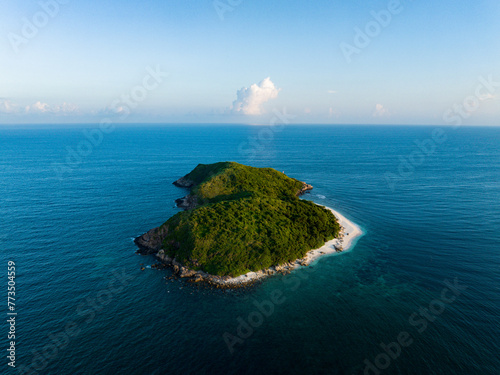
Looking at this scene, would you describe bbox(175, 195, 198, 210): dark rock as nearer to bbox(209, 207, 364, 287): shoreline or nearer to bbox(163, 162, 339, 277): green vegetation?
bbox(163, 162, 339, 277): green vegetation

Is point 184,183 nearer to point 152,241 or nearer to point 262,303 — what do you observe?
point 152,241

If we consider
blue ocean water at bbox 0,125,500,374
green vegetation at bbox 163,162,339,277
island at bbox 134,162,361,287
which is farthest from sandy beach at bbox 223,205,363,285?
blue ocean water at bbox 0,125,500,374

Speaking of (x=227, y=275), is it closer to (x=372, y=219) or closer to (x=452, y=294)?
(x=452, y=294)

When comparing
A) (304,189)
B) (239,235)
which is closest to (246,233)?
(239,235)

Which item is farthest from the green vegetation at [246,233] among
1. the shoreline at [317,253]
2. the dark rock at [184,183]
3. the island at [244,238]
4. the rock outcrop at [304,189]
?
the dark rock at [184,183]

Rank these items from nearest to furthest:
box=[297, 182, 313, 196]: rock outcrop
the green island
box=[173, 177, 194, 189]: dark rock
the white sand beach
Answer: the green island
the white sand beach
box=[297, 182, 313, 196]: rock outcrop
box=[173, 177, 194, 189]: dark rock

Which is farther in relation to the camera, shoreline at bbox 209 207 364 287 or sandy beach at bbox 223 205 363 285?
sandy beach at bbox 223 205 363 285

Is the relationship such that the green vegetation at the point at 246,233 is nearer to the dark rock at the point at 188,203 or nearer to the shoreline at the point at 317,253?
the shoreline at the point at 317,253

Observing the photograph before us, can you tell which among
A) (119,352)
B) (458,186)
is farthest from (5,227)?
(458,186)
